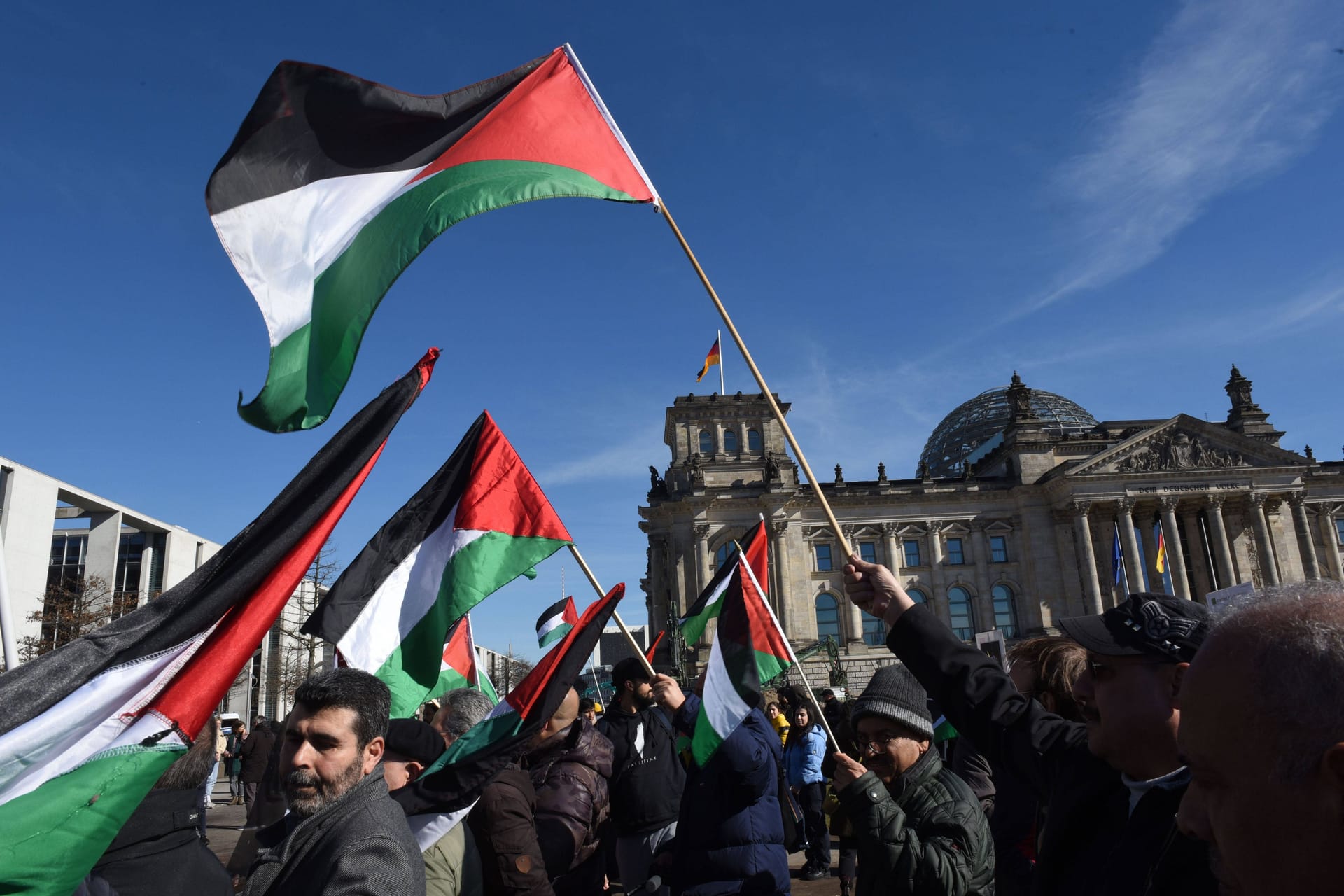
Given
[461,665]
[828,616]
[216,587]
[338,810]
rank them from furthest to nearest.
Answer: [828,616] < [461,665] < [216,587] < [338,810]

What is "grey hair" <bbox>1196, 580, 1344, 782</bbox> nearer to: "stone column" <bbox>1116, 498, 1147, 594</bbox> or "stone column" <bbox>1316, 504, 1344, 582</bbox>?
"stone column" <bbox>1116, 498, 1147, 594</bbox>

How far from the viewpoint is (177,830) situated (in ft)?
12.1

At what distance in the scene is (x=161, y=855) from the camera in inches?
142

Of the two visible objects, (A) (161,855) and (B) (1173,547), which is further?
(B) (1173,547)

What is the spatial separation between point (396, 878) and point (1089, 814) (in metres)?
2.31

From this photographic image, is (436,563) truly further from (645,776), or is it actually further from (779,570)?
(779,570)

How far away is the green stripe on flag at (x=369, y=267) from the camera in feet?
14.1

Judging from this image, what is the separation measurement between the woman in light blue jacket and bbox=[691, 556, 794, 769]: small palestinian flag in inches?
129

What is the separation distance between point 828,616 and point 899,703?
51.5 metres

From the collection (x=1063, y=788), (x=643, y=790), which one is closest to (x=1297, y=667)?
(x=1063, y=788)

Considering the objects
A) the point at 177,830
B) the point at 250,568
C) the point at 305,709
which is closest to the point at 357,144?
the point at 250,568

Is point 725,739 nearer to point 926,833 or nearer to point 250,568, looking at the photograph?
point 926,833

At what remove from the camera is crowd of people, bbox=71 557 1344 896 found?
1.49 metres

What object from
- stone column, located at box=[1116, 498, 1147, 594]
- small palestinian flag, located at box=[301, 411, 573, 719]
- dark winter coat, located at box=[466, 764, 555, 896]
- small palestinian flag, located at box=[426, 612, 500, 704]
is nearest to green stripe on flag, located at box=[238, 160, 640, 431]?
dark winter coat, located at box=[466, 764, 555, 896]
